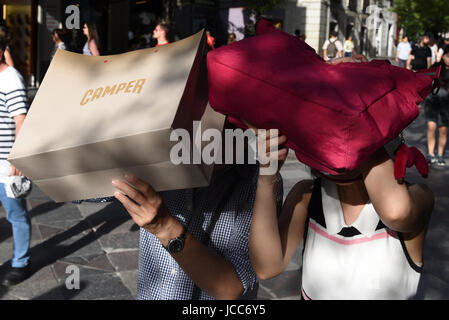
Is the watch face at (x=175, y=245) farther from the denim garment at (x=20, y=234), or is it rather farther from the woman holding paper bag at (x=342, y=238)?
the denim garment at (x=20, y=234)

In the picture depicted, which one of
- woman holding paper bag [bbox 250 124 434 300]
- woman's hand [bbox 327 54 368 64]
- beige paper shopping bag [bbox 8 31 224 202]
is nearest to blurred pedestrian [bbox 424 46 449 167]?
woman holding paper bag [bbox 250 124 434 300]

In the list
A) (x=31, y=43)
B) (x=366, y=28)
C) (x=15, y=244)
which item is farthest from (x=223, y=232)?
(x=366, y=28)

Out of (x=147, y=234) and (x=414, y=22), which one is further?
(x=414, y=22)

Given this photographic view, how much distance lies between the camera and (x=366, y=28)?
36.6 meters

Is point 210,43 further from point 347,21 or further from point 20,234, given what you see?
point 347,21

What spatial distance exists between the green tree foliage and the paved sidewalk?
121ft

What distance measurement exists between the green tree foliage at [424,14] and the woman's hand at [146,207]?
41.2 metres

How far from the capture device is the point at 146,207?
4.51 feet

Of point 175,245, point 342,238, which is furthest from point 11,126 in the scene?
point 342,238

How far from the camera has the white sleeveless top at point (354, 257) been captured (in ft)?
4.97

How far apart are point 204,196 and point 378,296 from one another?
0.60 meters

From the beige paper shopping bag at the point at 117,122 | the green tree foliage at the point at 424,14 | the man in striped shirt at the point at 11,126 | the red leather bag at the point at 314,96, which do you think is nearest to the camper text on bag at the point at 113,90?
the beige paper shopping bag at the point at 117,122
